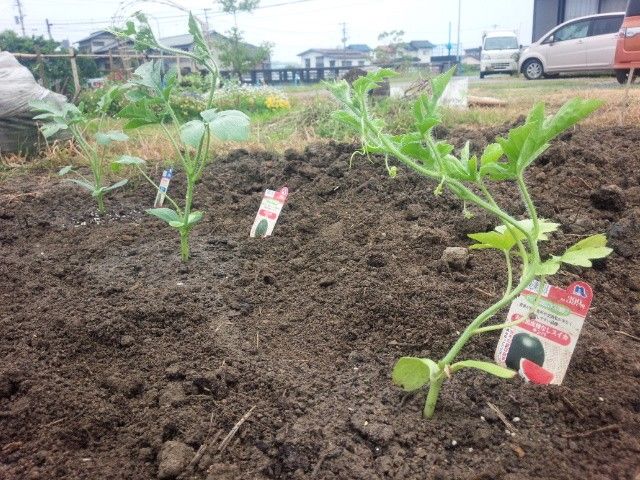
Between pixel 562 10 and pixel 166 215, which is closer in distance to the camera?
pixel 166 215

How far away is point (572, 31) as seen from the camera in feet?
29.1

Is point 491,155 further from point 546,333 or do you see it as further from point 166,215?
point 166,215

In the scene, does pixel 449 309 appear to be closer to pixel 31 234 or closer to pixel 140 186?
pixel 31 234

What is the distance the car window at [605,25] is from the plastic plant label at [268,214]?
8.64m

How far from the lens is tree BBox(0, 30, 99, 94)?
1120 centimetres

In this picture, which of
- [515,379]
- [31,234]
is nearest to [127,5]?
[31,234]

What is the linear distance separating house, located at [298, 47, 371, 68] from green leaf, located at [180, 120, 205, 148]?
22.9 meters

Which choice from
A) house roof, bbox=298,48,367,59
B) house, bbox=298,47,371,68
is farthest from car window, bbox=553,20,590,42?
house roof, bbox=298,48,367,59

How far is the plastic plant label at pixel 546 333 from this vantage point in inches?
41.4

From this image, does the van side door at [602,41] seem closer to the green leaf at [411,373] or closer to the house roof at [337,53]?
the green leaf at [411,373]

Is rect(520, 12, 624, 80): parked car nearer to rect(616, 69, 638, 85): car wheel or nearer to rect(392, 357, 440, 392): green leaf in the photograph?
rect(616, 69, 638, 85): car wheel

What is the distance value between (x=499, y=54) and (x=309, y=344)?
12.8m

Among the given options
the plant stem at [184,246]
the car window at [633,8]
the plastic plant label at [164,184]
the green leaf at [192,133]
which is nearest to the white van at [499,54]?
the car window at [633,8]

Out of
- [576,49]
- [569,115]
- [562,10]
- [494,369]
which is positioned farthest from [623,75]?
[494,369]
